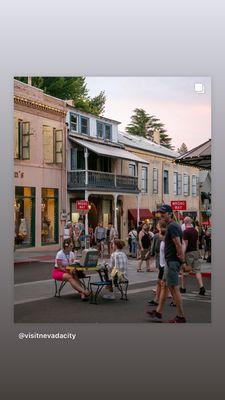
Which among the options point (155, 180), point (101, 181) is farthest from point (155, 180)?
point (101, 181)

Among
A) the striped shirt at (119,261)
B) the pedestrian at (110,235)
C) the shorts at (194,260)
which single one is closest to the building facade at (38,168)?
the pedestrian at (110,235)

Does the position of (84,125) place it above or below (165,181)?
above

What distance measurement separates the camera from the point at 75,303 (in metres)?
4.80

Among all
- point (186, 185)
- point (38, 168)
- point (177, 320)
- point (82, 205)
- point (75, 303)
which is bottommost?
point (177, 320)

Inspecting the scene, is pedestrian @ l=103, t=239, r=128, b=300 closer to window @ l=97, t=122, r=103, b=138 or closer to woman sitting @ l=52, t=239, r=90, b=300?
woman sitting @ l=52, t=239, r=90, b=300

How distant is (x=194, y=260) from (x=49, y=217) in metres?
1.39

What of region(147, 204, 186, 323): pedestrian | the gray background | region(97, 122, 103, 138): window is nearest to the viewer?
the gray background

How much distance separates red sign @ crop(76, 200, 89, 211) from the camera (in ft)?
16.3

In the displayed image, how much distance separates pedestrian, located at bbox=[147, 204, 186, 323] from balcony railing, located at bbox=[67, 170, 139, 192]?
524mm

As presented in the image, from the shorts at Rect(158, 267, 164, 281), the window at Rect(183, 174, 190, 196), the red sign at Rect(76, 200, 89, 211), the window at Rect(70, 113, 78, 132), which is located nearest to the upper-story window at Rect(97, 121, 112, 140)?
the window at Rect(70, 113, 78, 132)

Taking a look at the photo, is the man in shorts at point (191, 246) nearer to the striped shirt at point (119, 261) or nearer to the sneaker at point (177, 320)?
the sneaker at point (177, 320)

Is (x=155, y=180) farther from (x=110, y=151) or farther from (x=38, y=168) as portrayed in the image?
(x=38, y=168)
